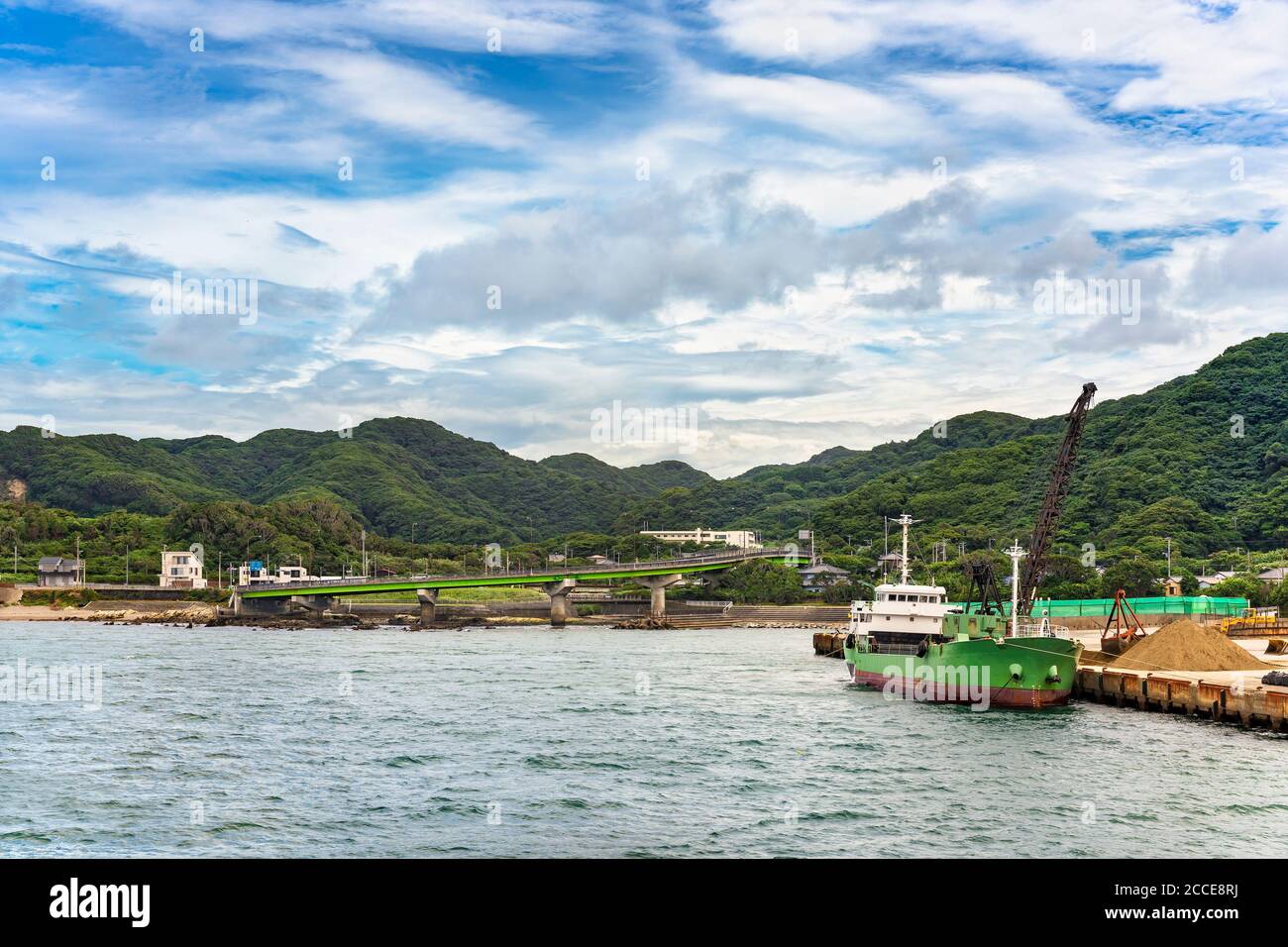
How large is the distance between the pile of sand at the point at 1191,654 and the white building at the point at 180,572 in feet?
504

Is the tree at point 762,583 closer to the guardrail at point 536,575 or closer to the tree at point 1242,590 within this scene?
the guardrail at point 536,575

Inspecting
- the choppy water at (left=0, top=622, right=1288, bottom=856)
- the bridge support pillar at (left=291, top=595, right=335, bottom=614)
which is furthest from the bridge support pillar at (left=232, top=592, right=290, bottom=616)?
the choppy water at (left=0, top=622, right=1288, bottom=856)

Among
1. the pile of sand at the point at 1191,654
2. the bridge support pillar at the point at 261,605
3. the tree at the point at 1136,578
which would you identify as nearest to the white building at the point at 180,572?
the bridge support pillar at the point at 261,605

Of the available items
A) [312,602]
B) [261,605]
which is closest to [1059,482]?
[312,602]

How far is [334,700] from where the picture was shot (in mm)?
57656

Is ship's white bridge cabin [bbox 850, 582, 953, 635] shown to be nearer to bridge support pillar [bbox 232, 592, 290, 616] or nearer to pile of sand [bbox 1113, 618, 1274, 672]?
pile of sand [bbox 1113, 618, 1274, 672]

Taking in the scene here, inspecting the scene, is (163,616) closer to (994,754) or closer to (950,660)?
(950,660)

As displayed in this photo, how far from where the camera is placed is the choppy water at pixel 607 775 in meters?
27.5

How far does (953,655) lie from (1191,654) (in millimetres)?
13664

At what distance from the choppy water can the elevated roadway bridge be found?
290ft

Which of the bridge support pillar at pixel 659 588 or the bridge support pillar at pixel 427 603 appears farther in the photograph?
the bridge support pillar at pixel 659 588

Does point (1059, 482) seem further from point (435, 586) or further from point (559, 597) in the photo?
point (435, 586)

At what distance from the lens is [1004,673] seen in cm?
5475
